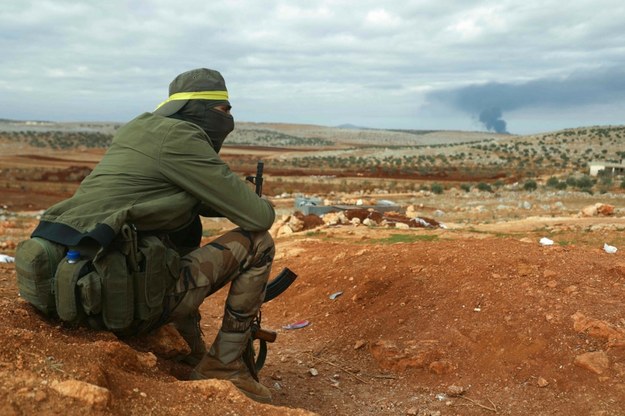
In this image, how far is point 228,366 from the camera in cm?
310

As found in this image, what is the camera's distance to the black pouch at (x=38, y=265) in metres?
2.60

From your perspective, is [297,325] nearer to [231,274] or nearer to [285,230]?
[231,274]

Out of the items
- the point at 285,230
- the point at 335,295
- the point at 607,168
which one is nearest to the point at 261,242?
the point at 335,295

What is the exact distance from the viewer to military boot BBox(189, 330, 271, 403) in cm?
310

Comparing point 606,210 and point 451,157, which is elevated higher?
point 451,157

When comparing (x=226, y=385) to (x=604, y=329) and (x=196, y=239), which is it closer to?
(x=196, y=239)

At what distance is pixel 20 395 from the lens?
6.82ft

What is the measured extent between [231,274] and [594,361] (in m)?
2.13

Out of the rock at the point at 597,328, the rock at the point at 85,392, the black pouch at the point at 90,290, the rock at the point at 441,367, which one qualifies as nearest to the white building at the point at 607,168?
the rock at the point at 597,328

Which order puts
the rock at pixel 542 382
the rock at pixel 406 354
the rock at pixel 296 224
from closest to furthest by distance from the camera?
the rock at pixel 542 382, the rock at pixel 406 354, the rock at pixel 296 224

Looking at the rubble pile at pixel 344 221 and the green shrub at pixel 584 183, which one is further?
the green shrub at pixel 584 183

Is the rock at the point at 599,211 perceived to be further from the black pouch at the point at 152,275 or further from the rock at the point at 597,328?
the black pouch at the point at 152,275

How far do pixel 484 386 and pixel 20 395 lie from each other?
2.49 m

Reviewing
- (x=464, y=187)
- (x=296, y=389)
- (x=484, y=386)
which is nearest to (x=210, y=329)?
(x=296, y=389)
